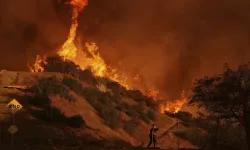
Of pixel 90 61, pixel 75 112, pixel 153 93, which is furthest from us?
pixel 153 93

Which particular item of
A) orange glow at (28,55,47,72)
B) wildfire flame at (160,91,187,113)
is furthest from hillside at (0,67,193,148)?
orange glow at (28,55,47,72)

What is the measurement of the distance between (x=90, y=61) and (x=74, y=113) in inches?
1142

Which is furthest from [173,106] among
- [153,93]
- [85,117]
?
[85,117]

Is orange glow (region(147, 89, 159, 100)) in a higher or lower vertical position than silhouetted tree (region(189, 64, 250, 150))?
higher

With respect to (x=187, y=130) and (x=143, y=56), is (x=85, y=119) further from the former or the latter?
(x=143, y=56)

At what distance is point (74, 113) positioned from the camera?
4581cm

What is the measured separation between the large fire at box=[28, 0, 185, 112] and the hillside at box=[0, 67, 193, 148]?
25.8ft

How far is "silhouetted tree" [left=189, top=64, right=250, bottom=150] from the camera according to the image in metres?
28.2

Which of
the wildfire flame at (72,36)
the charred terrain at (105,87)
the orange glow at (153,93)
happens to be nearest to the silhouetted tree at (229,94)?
the charred terrain at (105,87)

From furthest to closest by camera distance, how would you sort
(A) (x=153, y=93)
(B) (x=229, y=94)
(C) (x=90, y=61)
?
1. (A) (x=153, y=93)
2. (C) (x=90, y=61)
3. (B) (x=229, y=94)

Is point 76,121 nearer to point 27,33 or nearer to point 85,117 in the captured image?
point 85,117

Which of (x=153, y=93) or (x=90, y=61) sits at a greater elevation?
(x=90, y=61)

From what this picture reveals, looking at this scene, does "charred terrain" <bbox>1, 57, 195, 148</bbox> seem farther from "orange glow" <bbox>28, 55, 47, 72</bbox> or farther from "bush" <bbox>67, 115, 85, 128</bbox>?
"orange glow" <bbox>28, 55, 47, 72</bbox>

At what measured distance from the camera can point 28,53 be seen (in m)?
76.2
